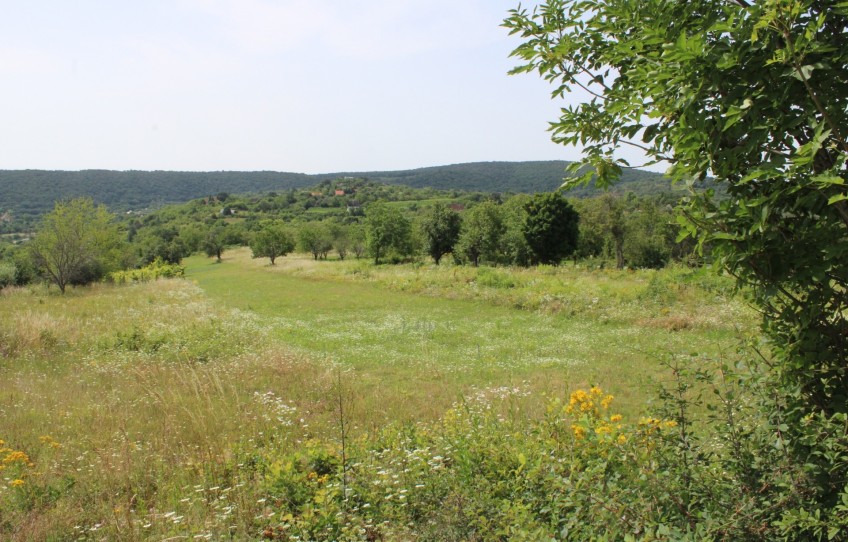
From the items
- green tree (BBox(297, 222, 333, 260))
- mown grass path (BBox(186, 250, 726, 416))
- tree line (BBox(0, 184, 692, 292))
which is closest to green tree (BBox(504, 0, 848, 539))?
mown grass path (BBox(186, 250, 726, 416))

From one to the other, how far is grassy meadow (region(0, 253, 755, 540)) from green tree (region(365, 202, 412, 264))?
1428 inches

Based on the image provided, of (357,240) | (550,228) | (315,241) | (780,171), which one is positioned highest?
(780,171)

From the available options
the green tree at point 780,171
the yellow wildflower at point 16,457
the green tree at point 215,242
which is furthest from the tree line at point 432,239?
the yellow wildflower at point 16,457

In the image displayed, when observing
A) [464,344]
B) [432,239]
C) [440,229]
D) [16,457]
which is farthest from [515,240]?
[16,457]

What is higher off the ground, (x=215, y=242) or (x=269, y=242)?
(x=269, y=242)

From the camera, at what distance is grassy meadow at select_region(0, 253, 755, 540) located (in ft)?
12.0

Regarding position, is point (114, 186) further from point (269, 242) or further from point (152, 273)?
point (152, 273)

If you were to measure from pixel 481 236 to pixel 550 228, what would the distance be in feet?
33.4

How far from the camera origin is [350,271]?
4294cm

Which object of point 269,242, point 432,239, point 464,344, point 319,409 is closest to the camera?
point 319,409

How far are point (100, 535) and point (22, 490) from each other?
133 centimetres

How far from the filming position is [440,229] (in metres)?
59.1

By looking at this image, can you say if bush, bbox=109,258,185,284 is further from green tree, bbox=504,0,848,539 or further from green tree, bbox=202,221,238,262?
green tree, bbox=504,0,848,539

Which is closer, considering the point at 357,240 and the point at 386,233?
the point at 386,233
